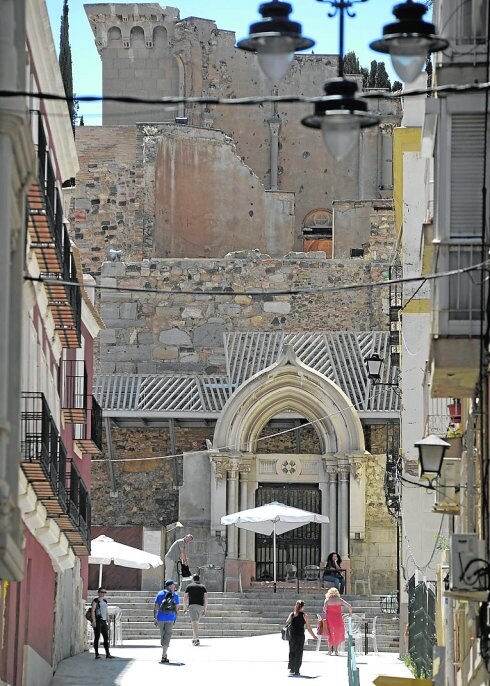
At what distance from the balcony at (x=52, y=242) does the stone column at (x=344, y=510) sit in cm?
1515

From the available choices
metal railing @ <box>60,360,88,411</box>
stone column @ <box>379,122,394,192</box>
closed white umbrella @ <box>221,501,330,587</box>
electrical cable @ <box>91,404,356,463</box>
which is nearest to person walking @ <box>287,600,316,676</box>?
metal railing @ <box>60,360,88,411</box>

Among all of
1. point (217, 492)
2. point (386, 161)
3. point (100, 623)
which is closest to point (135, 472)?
point (217, 492)

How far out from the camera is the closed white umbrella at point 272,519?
39.8 m

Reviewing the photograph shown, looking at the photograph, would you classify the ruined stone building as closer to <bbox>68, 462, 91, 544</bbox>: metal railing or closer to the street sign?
<bbox>68, 462, 91, 544</bbox>: metal railing

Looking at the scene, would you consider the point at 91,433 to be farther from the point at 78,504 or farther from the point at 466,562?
the point at 466,562

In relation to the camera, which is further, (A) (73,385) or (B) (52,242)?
(A) (73,385)

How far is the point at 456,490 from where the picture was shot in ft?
73.6

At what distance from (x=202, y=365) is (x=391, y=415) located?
7.07 meters

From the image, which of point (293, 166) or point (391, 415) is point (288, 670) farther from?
point (293, 166)

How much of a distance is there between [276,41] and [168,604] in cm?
1773

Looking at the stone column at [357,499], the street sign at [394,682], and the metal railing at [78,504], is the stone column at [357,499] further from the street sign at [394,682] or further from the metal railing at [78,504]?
the street sign at [394,682]

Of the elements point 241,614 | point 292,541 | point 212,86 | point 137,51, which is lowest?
point 241,614

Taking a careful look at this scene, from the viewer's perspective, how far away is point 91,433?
32781mm

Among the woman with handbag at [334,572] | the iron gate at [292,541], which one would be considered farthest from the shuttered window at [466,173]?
the iron gate at [292,541]
